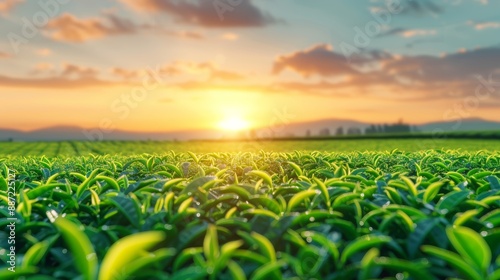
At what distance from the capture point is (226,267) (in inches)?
75.9

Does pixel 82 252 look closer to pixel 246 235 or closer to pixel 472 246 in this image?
pixel 246 235

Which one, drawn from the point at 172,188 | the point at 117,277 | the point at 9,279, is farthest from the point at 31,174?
the point at 117,277

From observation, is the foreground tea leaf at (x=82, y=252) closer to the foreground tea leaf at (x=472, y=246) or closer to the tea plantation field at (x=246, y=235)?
the tea plantation field at (x=246, y=235)

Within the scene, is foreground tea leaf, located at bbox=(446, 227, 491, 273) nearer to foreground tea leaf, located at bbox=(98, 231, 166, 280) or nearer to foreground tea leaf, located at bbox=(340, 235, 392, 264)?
foreground tea leaf, located at bbox=(340, 235, 392, 264)

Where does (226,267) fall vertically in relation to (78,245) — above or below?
below

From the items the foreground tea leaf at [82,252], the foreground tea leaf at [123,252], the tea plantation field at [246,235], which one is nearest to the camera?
the foreground tea leaf at [123,252]

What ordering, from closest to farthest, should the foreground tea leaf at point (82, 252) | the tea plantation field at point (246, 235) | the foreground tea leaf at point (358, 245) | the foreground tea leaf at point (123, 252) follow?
1. the foreground tea leaf at point (123, 252)
2. the foreground tea leaf at point (82, 252)
3. the tea plantation field at point (246, 235)
4. the foreground tea leaf at point (358, 245)

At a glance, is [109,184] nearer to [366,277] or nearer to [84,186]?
[84,186]

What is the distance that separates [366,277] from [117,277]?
0.87m

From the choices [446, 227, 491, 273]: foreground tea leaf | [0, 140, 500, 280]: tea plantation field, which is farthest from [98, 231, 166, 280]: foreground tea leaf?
[446, 227, 491, 273]: foreground tea leaf

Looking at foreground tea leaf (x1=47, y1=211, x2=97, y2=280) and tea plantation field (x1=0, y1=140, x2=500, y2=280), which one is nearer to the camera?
foreground tea leaf (x1=47, y1=211, x2=97, y2=280)

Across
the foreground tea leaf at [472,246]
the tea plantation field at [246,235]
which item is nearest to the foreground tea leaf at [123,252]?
the tea plantation field at [246,235]

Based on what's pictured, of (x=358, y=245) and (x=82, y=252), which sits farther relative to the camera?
(x=358, y=245)

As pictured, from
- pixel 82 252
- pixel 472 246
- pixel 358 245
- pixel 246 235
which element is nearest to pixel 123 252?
pixel 82 252
